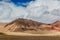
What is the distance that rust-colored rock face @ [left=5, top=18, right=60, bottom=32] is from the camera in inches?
36.7

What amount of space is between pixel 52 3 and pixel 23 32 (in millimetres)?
238

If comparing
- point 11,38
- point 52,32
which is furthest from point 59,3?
point 11,38

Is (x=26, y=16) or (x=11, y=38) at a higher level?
(x=26, y=16)

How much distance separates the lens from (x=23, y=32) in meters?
0.92

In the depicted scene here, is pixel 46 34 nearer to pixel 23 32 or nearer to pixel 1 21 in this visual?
pixel 23 32

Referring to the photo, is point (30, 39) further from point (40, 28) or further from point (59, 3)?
point (59, 3)

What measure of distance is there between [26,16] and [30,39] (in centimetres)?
13

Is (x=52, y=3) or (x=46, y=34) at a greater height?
(x=52, y=3)

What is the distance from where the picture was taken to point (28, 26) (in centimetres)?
94

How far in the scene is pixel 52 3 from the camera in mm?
994

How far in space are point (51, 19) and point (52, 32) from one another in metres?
0.08

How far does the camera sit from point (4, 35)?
92cm

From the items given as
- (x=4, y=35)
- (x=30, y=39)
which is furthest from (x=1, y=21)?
(x=30, y=39)

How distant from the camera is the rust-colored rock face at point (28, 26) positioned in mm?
932
